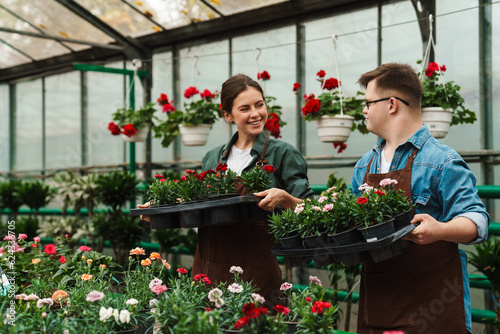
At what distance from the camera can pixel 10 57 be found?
25.1ft

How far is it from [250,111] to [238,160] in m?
0.23

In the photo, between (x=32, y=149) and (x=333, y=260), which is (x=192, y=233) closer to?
(x=333, y=260)

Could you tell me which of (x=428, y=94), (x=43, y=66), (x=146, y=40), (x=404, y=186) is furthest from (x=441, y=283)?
(x=43, y=66)

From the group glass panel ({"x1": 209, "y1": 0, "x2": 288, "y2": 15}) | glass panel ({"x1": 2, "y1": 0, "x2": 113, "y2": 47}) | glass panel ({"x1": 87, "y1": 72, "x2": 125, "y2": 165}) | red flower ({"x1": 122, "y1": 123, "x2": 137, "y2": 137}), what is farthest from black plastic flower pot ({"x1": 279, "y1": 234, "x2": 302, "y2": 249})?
glass panel ({"x1": 87, "y1": 72, "x2": 125, "y2": 165})

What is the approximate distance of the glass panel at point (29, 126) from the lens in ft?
26.8

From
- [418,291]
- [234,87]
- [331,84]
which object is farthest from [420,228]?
[331,84]

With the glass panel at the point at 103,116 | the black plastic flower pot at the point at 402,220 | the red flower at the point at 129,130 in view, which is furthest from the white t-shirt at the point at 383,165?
the glass panel at the point at 103,116

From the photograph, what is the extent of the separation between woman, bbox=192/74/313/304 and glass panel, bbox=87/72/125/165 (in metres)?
4.80

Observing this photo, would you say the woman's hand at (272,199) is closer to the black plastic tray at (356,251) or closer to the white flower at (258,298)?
the black plastic tray at (356,251)

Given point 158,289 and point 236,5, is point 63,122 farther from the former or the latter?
point 158,289

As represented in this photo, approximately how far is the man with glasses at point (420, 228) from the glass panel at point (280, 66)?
3.30 metres

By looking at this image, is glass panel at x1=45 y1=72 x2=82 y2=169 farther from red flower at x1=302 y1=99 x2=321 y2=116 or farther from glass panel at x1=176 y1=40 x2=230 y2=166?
red flower at x1=302 y1=99 x2=321 y2=116

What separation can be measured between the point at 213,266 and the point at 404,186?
85cm

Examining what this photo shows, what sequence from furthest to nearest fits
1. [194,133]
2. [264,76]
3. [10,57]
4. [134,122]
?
[10,57], [134,122], [194,133], [264,76]
